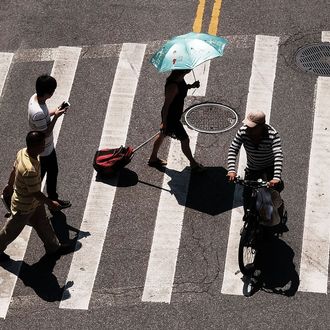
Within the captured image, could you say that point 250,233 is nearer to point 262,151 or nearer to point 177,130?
point 262,151

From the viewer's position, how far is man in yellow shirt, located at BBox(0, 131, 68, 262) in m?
9.95

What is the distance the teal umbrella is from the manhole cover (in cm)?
265

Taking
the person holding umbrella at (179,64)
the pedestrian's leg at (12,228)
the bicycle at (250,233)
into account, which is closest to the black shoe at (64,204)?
the pedestrian's leg at (12,228)

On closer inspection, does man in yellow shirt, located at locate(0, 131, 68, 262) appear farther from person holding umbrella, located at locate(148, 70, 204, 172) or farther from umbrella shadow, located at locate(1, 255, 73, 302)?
person holding umbrella, located at locate(148, 70, 204, 172)

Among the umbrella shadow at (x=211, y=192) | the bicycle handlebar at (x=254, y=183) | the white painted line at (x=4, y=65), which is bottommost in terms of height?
the umbrella shadow at (x=211, y=192)

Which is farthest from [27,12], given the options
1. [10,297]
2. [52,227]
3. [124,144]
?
[10,297]

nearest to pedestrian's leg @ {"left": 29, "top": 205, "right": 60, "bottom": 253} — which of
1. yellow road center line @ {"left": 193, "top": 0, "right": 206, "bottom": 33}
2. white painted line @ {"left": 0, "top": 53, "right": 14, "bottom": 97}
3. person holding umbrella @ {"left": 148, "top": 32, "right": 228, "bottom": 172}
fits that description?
person holding umbrella @ {"left": 148, "top": 32, "right": 228, "bottom": 172}

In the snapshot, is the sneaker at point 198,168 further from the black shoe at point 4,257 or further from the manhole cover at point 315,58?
the black shoe at point 4,257

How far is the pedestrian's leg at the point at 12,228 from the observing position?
34.8 feet

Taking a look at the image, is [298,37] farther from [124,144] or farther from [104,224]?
[104,224]

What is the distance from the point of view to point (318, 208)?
11523 mm

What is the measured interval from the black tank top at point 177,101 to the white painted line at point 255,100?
1.27 metres

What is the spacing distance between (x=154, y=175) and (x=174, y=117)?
1044 mm

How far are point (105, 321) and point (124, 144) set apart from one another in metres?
3.28
